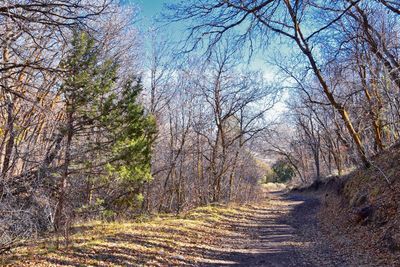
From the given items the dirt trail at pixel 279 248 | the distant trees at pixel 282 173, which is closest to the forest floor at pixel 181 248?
the dirt trail at pixel 279 248

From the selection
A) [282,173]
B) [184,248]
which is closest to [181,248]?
[184,248]

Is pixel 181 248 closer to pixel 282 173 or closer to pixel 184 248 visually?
pixel 184 248

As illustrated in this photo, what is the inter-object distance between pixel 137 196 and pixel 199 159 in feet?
39.2

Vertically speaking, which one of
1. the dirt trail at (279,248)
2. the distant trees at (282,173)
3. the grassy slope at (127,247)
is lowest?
the dirt trail at (279,248)

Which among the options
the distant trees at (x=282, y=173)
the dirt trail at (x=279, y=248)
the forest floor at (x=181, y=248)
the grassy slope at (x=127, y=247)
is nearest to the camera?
the grassy slope at (x=127, y=247)

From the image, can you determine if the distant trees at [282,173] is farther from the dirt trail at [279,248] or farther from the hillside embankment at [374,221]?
the dirt trail at [279,248]

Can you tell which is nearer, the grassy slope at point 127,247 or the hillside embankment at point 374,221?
the grassy slope at point 127,247

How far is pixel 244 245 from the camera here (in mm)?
10039

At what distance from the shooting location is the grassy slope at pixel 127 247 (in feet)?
22.5

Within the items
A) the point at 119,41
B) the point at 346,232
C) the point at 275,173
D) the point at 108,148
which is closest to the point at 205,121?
the point at 119,41

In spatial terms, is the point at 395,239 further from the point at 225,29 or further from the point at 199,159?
the point at 199,159

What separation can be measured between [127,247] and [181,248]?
1.45 metres

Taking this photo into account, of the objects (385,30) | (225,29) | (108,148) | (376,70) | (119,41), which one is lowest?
(108,148)

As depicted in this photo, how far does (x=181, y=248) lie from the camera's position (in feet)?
29.0
